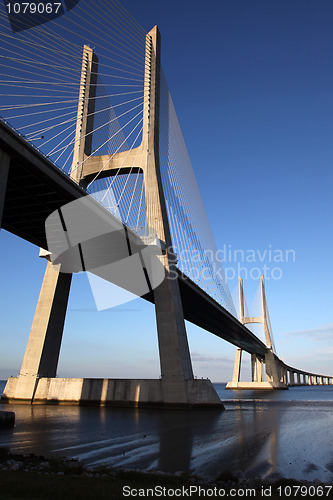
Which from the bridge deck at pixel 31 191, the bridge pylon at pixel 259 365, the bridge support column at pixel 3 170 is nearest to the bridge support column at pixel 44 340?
the bridge deck at pixel 31 191

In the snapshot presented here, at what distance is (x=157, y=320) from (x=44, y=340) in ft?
28.3

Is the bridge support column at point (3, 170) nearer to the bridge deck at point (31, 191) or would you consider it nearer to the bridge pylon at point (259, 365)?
the bridge deck at point (31, 191)

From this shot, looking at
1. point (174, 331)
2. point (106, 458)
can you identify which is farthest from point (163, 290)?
point (106, 458)

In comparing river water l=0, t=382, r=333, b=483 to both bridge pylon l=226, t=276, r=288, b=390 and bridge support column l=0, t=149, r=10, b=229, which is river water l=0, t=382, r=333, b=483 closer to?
bridge support column l=0, t=149, r=10, b=229

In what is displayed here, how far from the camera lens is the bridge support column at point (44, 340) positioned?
31.1 metres

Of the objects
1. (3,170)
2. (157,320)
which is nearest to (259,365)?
(157,320)

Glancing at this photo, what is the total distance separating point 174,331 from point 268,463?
19.0 meters

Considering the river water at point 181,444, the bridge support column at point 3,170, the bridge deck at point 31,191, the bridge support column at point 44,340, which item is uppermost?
the bridge deck at point 31,191

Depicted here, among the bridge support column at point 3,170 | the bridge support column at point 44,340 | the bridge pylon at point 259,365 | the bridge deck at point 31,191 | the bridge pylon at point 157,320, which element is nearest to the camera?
the bridge support column at point 3,170

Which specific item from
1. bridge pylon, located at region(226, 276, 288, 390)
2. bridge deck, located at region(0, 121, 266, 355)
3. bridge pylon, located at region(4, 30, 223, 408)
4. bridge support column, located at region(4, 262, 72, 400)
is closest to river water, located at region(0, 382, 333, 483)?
bridge pylon, located at region(4, 30, 223, 408)

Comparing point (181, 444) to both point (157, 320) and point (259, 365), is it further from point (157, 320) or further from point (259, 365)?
point (259, 365)

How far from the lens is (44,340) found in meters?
31.0

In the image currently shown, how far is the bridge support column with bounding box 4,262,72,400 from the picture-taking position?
1224 inches

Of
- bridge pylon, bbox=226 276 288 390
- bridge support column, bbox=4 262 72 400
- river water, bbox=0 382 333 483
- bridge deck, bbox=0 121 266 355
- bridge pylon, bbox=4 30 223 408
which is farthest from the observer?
bridge pylon, bbox=226 276 288 390
